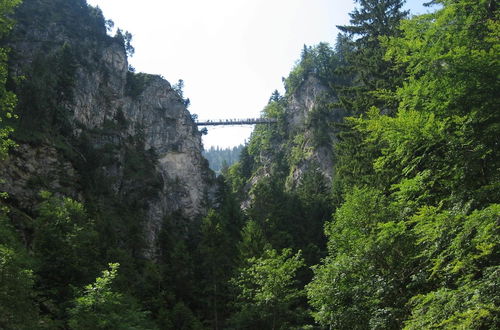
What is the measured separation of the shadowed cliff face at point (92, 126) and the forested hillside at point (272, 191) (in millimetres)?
256

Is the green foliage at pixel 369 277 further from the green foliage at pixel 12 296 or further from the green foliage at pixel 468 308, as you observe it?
the green foliage at pixel 12 296

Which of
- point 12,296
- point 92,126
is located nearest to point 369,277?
point 12,296

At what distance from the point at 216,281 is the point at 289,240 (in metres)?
8.82

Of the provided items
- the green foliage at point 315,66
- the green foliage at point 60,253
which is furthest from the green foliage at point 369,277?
the green foliage at point 315,66

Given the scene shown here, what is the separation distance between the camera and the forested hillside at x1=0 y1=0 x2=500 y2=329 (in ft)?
28.3

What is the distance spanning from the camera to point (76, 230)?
2212 cm

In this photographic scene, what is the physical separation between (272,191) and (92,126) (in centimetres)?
2590

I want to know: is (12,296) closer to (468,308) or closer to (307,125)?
(468,308)

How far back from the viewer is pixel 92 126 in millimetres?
53469

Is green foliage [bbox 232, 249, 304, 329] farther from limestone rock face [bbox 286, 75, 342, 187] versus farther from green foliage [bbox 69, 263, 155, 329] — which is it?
limestone rock face [bbox 286, 75, 342, 187]

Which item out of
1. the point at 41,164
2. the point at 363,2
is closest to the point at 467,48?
the point at 363,2

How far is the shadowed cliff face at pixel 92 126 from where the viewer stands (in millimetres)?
35500

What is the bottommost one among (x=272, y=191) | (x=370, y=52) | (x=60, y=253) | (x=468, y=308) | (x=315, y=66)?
(x=468, y=308)

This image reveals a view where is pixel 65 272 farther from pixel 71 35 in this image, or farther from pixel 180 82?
pixel 180 82
